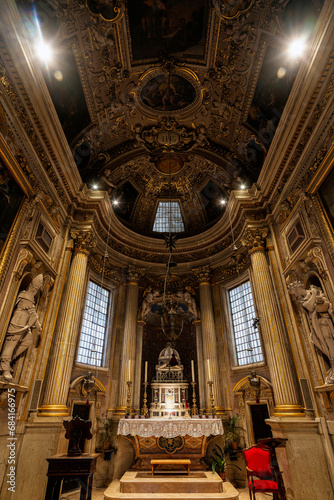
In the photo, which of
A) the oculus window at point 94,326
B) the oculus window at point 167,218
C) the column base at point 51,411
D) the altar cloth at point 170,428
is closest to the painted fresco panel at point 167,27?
the oculus window at point 167,218

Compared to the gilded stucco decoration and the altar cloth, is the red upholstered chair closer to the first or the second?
the altar cloth

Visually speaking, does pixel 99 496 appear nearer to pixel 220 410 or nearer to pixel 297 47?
pixel 220 410

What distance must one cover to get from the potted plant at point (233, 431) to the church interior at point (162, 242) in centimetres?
4

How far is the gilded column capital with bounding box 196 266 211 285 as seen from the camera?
1270 cm

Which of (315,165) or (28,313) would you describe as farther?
(315,165)

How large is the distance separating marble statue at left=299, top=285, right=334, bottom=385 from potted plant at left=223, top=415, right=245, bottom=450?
179 inches

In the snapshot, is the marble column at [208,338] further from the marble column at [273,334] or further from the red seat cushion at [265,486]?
the red seat cushion at [265,486]

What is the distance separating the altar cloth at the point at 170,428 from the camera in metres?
8.10

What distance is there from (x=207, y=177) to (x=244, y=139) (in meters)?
2.63

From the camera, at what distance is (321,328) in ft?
21.0

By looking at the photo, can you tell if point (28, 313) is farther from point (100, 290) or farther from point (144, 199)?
point (144, 199)

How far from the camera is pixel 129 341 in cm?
1118

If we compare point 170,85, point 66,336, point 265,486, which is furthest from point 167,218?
point 265,486

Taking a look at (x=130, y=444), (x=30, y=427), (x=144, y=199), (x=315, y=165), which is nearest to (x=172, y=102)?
(x=144, y=199)
